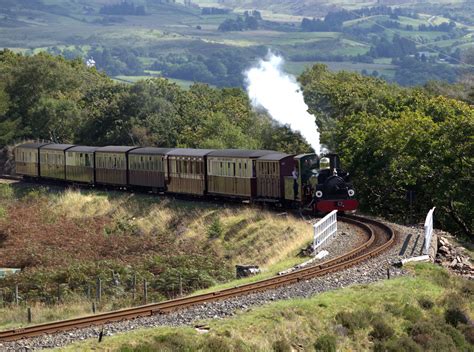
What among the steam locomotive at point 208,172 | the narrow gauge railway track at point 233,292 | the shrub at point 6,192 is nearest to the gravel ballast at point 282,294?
the narrow gauge railway track at point 233,292

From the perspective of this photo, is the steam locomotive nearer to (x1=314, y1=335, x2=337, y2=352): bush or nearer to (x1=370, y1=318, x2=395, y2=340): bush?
(x1=370, y1=318, x2=395, y2=340): bush

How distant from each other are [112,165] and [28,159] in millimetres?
13653

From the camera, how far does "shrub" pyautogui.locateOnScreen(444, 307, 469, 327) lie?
22.9m

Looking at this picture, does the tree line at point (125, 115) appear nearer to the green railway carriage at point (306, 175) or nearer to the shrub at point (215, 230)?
the shrub at point (215, 230)

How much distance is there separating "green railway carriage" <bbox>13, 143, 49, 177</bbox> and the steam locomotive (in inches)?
2.9

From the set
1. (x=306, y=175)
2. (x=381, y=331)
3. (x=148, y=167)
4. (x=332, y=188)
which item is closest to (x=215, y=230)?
(x=306, y=175)

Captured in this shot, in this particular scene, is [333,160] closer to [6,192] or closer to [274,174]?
[274,174]

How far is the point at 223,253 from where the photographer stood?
37.5 meters

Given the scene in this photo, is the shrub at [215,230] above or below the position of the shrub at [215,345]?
below

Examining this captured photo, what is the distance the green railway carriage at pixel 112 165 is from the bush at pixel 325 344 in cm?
3577

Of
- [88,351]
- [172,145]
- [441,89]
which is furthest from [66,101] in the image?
[88,351]

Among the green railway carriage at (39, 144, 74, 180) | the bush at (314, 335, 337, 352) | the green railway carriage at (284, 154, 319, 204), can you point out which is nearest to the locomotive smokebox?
the green railway carriage at (284, 154, 319, 204)

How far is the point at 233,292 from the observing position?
23.6 metres

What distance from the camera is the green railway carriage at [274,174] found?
39.9 meters
